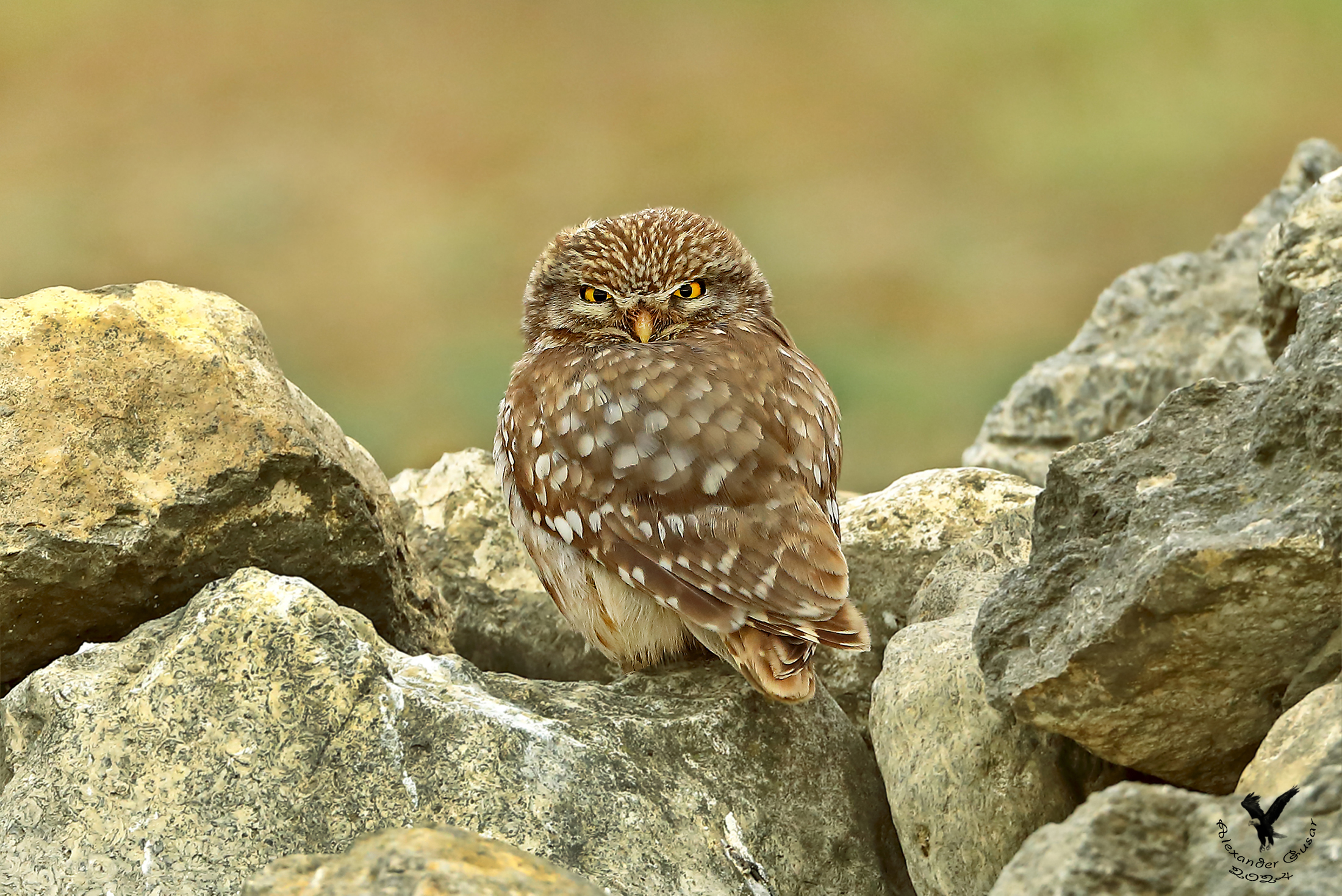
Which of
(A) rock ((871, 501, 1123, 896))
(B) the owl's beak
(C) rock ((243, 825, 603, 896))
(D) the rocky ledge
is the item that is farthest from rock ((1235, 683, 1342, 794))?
(B) the owl's beak

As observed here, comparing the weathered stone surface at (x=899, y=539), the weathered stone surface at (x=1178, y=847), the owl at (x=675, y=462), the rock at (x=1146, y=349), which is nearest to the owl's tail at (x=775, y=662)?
the owl at (x=675, y=462)

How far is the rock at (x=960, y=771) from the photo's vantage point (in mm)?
2691

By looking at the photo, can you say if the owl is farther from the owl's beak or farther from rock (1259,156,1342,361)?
rock (1259,156,1342,361)

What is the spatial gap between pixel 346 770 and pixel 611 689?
0.80 m

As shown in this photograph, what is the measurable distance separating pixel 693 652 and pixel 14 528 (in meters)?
1.61

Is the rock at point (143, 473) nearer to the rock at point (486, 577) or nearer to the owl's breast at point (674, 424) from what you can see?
the owl's breast at point (674, 424)

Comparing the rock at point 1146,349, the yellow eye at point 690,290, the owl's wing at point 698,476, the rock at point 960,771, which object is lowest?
the rock at point 960,771

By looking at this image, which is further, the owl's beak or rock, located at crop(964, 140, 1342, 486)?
rock, located at crop(964, 140, 1342, 486)

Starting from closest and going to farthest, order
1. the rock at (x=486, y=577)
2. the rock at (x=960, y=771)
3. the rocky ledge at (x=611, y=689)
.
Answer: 1. the rocky ledge at (x=611, y=689)
2. the rock at (x=960, y=771)
3. the rock at (x=486, y=577)

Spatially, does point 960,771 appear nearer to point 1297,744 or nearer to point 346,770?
point 1297,744

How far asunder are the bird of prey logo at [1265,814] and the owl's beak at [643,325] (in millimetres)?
2239

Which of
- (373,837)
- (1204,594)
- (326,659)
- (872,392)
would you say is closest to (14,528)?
(326,659)

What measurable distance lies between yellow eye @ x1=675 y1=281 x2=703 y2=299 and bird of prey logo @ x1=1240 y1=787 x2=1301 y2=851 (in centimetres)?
235

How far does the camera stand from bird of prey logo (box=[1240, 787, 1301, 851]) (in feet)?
5.97
